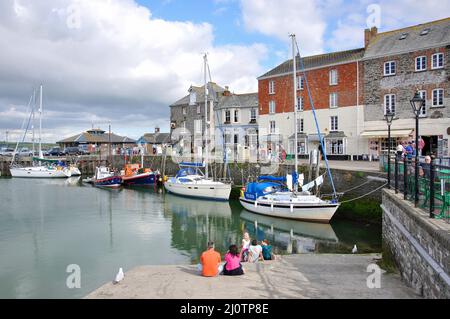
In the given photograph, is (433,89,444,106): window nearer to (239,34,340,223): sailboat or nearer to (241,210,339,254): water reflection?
(239,34,340,223): sailboat

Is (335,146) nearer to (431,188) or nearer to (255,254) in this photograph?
(255,254)

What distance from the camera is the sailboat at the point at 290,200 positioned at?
71.0ft

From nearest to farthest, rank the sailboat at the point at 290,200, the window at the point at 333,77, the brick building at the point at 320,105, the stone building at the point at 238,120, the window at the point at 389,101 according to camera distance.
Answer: the sailboat at the point at 290,200 → the window at the point at 389,101 → the brick building at the point at 320,105 → the window at the point at 333,77 → the stone building at the point at 238,120

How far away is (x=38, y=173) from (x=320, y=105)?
39.0 m

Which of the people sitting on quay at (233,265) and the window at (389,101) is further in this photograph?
the window at (389,101)

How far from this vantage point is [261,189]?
24.8 m

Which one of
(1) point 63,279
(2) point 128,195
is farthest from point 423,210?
(2) point 128,195

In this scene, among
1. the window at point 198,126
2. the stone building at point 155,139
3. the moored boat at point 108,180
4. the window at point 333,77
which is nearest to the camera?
the window at point 333,77

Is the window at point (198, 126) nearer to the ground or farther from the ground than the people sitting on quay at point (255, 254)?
farther from the ground

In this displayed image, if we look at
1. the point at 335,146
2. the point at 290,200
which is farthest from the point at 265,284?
the point at 335,146

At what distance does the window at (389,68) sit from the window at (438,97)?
151 inches

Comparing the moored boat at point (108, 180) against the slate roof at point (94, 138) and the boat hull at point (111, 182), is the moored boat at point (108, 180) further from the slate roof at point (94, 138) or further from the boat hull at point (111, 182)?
the slate roof at point (94, 138)

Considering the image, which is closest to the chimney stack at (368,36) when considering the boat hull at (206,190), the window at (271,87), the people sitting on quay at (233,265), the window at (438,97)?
the window at (438,97)
